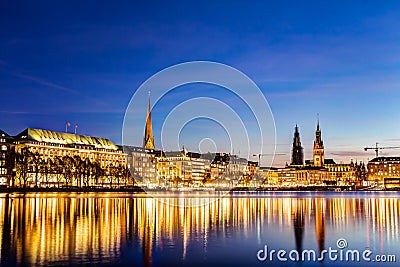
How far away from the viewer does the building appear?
12785 centimetres

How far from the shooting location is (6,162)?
130250mm

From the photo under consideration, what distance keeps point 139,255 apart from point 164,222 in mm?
13923

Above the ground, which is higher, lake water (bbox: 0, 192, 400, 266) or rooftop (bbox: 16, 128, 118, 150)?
rooftop (bbox: 16, 128, 118, 150)

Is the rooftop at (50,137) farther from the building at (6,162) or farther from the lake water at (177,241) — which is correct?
the lake water at (177,241)

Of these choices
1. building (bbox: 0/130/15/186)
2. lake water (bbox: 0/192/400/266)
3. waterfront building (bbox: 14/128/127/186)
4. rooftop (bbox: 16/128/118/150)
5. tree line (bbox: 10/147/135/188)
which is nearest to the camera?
lake water (bbox: 0/192/400/266)

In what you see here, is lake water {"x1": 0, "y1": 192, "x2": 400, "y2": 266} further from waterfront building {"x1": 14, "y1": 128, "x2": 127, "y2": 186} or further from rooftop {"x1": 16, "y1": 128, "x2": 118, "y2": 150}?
rooftop {"x1": 16, "y1": 128, "x2": 118, "y2": 150}

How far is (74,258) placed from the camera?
17609 millimetres

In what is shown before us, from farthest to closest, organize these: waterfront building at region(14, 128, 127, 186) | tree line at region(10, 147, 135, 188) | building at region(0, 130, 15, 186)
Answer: waterfront building at region(14, 128, 127, 186)
tree line at region(10, 147, 135, 188)
building at region(0, 130, 15, 186)

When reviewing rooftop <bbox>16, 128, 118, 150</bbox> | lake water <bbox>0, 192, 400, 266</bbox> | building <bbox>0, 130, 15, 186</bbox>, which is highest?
rooftop <bbox>16, 128, 118, 150</bbox>

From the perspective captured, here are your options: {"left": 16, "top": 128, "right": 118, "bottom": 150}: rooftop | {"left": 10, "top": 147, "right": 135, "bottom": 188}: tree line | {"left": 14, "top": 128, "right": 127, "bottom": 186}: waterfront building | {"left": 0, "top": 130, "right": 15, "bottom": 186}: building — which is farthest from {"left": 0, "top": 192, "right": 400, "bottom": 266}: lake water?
{"left": 16, "top": 128, "right": 118, "bottom": 150}: rooftop

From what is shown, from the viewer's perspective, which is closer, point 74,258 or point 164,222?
point 74,258

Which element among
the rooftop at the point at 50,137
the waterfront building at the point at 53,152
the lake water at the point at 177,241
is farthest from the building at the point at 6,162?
the lake water at the point at 177,241

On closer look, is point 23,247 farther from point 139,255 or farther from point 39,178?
point 39,178

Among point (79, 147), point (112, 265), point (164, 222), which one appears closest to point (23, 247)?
point (112, 265)
